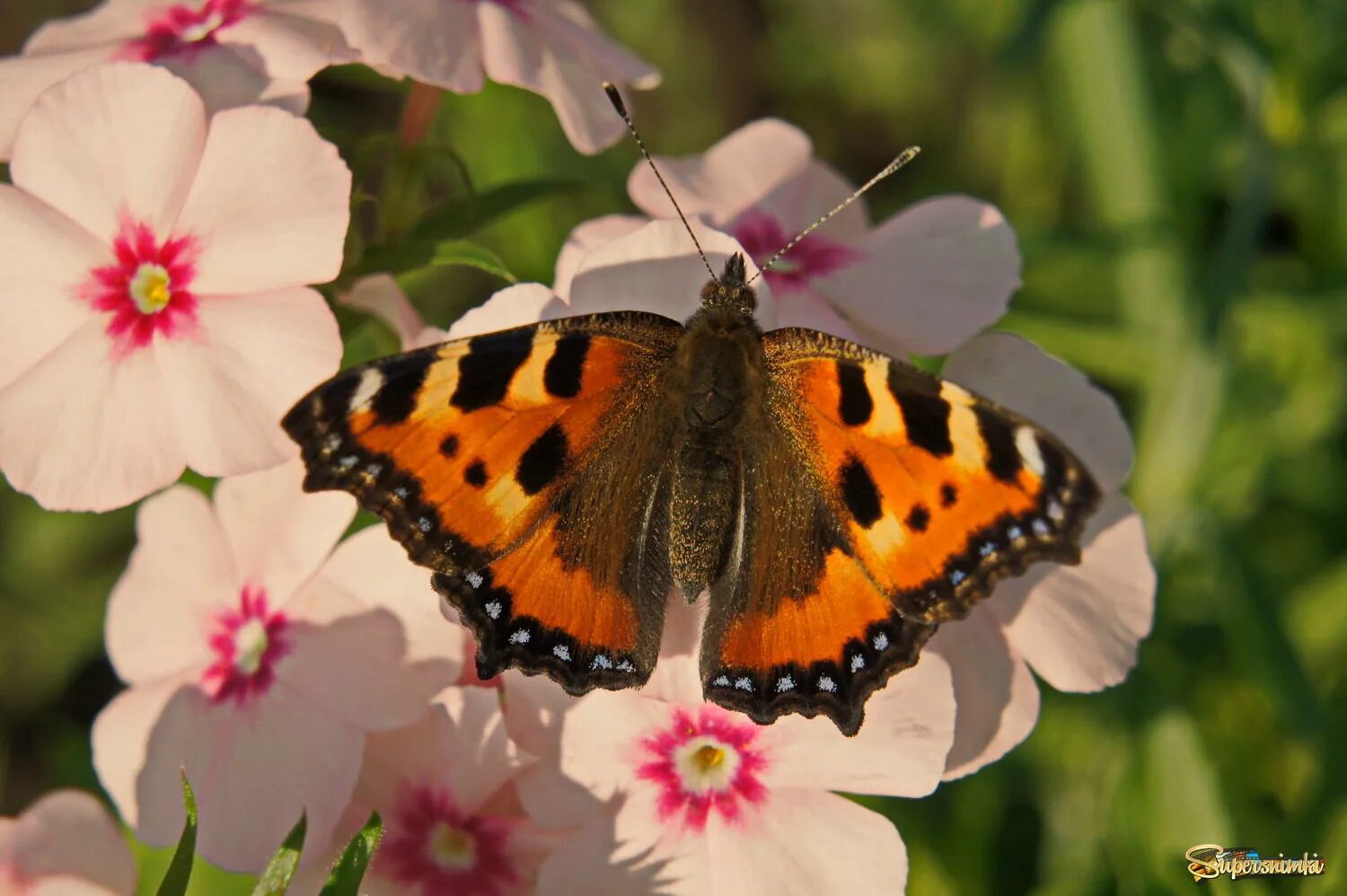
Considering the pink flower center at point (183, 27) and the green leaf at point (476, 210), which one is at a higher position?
the pink flower center at point (183, 27)

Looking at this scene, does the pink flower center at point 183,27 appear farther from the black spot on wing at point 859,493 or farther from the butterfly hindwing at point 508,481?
the black spot on wing at point 859,493

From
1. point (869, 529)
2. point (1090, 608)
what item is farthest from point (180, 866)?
point (1090, 608)

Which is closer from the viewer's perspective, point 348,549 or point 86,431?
point 86,431

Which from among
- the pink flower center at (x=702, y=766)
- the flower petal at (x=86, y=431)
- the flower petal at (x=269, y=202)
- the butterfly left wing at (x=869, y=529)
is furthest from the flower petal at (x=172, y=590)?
the butterfly left wing at (x=869, y=529)

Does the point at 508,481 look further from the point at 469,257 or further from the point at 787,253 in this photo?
the point at 787,253

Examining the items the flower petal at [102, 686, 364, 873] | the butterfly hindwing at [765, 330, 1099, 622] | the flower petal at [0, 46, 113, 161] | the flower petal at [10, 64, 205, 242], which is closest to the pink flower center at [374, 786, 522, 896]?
the flower petal at [102, 686, 364, 873]
